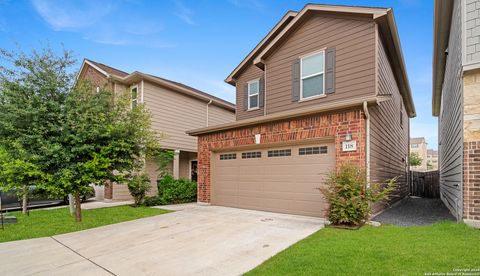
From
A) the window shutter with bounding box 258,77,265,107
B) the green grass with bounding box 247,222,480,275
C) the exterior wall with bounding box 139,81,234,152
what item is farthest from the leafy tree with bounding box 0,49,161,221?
the green grass with bounding box 247,222,480,275

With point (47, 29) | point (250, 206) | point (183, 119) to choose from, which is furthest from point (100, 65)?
point (250, 206)

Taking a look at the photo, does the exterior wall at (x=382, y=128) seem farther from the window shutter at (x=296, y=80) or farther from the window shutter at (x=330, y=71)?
the window shutter at (x=296, y=80)

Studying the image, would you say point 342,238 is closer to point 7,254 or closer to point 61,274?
point 61,274

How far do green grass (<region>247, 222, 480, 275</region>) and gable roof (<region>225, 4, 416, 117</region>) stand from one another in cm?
557

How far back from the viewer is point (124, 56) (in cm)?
1589

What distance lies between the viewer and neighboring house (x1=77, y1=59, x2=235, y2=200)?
42.5ft

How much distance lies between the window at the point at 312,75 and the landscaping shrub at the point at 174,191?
6281 millimetres

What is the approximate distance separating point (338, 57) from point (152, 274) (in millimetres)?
7630

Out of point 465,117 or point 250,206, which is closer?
point 465,117

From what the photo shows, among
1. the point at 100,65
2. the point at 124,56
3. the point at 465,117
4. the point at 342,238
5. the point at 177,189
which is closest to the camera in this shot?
the point at 342,238

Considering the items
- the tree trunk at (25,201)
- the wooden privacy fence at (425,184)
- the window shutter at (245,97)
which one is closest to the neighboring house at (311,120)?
the window shutter at (245,97)

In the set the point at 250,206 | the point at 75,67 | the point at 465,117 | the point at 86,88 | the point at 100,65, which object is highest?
the point at 100,65

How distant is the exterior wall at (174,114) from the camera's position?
13216mm

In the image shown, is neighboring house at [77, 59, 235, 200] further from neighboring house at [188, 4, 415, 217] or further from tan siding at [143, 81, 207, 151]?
neighboring house at [188, 4, 415, 217]
